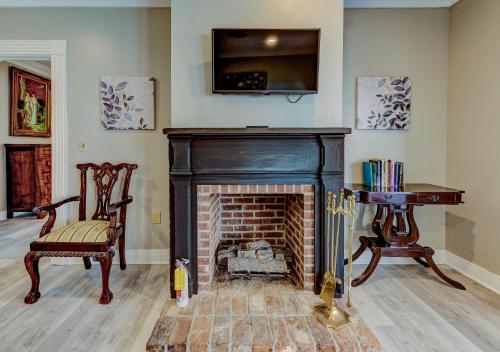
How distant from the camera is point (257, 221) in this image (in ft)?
9.34

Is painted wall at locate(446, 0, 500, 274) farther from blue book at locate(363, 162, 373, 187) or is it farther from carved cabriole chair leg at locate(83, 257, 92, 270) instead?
carved cabriole chair leg at locate(83, 257, 92, 270)

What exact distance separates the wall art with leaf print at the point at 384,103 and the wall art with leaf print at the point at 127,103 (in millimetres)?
2014

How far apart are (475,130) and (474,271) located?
1.22 m

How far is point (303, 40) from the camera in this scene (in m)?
2.36

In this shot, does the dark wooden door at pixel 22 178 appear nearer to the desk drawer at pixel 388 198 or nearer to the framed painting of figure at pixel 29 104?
the framed painting of figure at pixel 29 104

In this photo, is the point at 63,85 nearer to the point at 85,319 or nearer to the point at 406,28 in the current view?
the point at 85,319

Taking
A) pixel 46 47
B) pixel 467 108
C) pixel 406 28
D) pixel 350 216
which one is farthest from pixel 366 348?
pixel 46 47

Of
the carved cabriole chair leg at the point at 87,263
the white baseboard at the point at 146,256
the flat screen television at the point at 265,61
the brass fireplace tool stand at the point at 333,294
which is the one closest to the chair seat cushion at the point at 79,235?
the carved cabriole chair leg at the point at 87,263

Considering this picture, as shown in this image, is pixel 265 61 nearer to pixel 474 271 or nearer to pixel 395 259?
pixel 395 259

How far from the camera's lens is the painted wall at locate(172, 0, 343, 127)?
247 centimetres

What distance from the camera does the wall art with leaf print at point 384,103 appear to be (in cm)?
306

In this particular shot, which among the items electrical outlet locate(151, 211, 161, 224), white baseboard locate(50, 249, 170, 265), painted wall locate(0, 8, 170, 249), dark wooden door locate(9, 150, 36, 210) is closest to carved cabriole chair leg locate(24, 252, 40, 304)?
white baseboard locate(50, 249, 170, 265)

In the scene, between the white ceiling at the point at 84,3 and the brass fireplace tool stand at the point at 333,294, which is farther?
the white ceiling at the point at 84,3

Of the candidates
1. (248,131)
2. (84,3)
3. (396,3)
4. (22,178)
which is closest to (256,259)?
(248,131)
